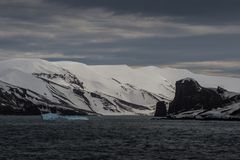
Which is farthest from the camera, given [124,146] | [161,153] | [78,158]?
[124,146]

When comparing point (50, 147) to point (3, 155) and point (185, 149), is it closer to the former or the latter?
point (3, 155)

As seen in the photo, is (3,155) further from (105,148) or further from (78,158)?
(105,148)

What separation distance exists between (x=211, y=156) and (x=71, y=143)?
43.4 meters

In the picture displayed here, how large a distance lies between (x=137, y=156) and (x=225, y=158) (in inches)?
629

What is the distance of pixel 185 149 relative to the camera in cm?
13038

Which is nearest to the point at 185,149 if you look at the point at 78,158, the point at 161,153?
the point at 161,153

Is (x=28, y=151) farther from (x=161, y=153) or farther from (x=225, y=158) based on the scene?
(x=225, y=158)

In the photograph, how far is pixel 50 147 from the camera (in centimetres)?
13412

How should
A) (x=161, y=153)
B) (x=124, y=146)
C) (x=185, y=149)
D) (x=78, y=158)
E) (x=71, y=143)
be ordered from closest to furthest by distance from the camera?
(x=78, y=158) < (x=161, y=153) < (x=185, y=149) < (x=124, y=146) < (x=71, y=143)

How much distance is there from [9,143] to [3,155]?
30813 millimetres

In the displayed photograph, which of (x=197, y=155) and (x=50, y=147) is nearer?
(x=197, y=155)

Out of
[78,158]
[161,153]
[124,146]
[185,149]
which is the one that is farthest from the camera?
[124,146]

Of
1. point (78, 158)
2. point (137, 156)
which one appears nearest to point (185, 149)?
point (137, 156)

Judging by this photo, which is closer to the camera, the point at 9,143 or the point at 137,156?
the point at 137,156
